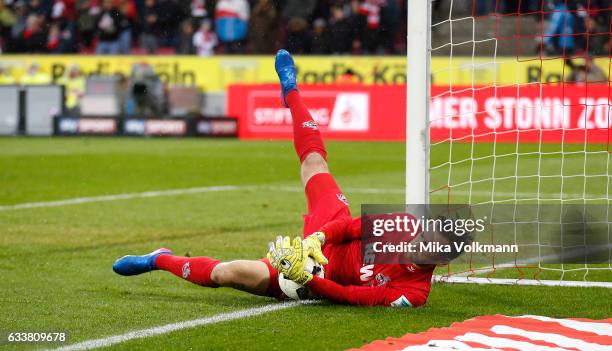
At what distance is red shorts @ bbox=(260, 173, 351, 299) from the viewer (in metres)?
6.83

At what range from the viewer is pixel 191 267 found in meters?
7.01

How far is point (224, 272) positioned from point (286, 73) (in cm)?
197

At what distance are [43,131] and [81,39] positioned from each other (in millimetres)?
4989

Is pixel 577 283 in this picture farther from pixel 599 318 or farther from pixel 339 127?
pixel 339 127

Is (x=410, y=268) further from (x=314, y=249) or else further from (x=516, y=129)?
(x=516, y=129)

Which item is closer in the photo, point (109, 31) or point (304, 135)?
point (304, 135)

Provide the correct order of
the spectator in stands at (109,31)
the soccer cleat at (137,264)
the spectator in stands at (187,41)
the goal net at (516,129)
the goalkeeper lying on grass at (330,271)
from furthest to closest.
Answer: the spectator in stands at (109,31)
the spectator in stands at (187,41)
the goal net at (516,129)
the soccer cleat at (137,264)
the goalkeeper lying on grass at (330,271)

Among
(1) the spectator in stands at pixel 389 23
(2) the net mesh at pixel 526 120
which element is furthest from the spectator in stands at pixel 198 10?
(2) the net mesh at pixel 526 120

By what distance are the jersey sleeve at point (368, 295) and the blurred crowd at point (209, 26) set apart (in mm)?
19717

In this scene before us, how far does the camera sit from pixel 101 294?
713 cm

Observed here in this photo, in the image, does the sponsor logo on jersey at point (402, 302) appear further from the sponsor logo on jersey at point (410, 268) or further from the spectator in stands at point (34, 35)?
the spectator in stands at point (34, 35)

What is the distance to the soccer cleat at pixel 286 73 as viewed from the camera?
816 centimetres

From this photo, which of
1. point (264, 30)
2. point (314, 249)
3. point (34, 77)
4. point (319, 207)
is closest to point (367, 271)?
point (314, 249)

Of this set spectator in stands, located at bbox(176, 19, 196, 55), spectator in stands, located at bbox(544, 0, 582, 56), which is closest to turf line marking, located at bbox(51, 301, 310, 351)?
spectator in stands, located at bbox(544, 0, 582, 56)
